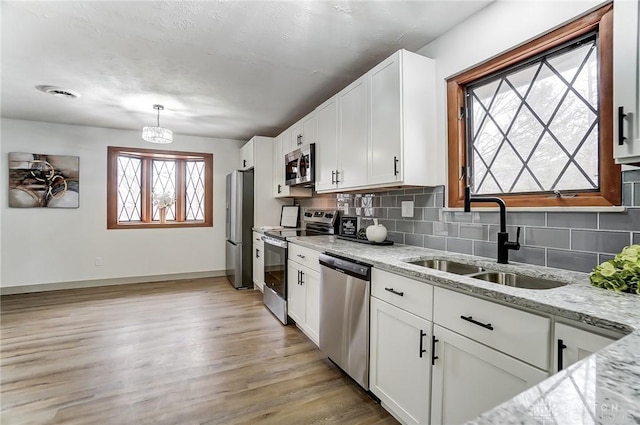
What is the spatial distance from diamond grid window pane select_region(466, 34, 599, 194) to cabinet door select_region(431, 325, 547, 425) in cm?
98

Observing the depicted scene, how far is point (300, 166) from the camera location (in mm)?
3508

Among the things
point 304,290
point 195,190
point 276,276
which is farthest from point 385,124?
point 195,190

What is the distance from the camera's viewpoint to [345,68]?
2670mm

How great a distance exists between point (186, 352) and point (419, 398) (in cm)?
191

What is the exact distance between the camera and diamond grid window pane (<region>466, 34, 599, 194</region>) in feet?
4.89

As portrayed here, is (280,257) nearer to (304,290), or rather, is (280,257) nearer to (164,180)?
(304,290)

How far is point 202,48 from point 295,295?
2.23 meters

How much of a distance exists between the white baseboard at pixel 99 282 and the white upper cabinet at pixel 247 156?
75.1 inches

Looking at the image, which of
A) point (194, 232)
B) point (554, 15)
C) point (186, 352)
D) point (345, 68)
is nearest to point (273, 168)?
point (194, 232)

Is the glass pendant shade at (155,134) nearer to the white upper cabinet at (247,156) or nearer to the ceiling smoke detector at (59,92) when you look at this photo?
the ceiling smoke detector at (59,92)

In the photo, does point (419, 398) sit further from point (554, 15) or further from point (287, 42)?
point (287, 42)

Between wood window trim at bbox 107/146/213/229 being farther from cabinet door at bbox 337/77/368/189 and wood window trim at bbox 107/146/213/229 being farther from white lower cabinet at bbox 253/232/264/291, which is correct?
cabinet door at bbox 337/77/368/189

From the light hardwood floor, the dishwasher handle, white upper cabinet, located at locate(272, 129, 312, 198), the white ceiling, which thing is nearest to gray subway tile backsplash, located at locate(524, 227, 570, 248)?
the dishwasher handle

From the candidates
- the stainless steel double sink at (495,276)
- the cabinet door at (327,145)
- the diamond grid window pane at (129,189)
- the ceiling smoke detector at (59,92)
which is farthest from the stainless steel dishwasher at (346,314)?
the diamond grid window pane at (129,189)
